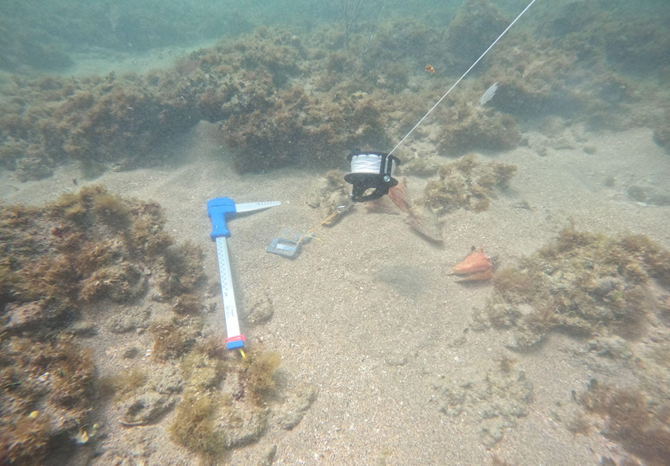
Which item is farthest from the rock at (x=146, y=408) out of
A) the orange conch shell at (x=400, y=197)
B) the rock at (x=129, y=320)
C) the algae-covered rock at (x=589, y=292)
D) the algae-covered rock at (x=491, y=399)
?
the orange conch shell at (x=400, y=197)

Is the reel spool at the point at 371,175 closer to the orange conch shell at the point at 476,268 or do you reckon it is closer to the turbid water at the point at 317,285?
the turbid water at the point at 317,285

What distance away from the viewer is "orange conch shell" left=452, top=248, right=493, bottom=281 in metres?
4.46

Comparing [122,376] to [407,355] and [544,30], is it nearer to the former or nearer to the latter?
[407,355]

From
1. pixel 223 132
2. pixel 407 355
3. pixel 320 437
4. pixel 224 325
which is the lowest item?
pixel 320 437

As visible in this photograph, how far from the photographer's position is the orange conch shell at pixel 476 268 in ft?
14.6

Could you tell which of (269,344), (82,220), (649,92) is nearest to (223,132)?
(82,220)

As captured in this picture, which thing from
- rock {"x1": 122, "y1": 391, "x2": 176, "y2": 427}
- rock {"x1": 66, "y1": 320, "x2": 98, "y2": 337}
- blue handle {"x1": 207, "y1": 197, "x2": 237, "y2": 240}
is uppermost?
blue handle {"x1": 207, "y1": 197, "x2": 237, "y2": 240}

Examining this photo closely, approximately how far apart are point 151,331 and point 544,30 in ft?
73.2

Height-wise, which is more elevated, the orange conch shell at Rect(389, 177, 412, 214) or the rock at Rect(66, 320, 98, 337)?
the orange conch shell at Rect(389, 177, 412, 214)

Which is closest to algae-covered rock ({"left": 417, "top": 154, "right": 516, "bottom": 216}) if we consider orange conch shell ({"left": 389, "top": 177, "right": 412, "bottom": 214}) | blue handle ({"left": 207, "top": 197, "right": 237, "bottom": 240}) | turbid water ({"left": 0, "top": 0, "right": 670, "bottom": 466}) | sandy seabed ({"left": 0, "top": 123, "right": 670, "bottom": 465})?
turbid water ({"left": 0, "top": 0, "right": 670, "bottom": 466})

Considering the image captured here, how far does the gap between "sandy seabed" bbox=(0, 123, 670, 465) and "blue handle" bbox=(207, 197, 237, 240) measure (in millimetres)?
276

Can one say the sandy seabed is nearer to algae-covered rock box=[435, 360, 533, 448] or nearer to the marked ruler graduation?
algae-covered rock box=[435, 360, 533, 448]

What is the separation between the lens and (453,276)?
4.62m

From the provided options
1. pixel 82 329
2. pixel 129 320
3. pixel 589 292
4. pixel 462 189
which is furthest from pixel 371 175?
pixel 82 329
